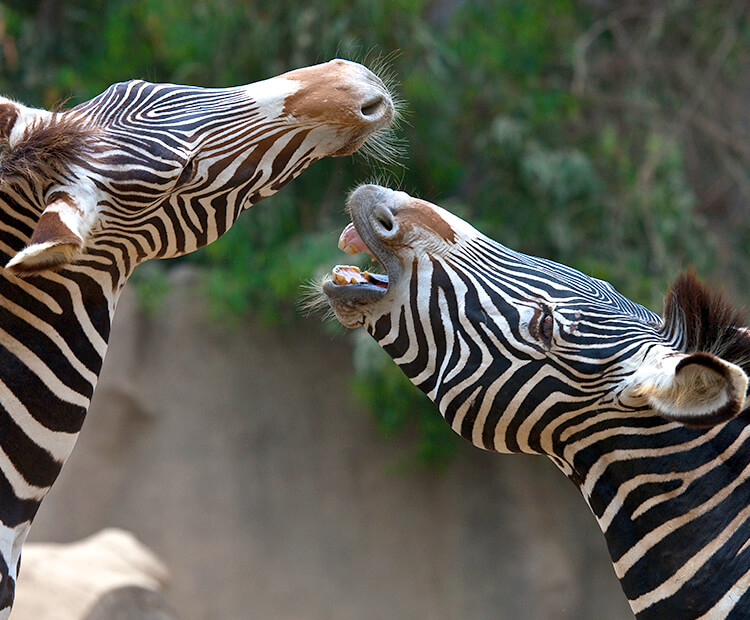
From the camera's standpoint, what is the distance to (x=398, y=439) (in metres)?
9.27

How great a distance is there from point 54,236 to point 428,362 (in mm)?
1059

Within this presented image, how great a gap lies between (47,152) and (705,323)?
1.84 metres

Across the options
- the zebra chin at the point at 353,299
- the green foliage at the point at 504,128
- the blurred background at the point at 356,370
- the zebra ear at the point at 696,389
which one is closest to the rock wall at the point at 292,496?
the blurred background at the point at 356,370

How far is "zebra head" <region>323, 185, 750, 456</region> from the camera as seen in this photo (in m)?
2.34

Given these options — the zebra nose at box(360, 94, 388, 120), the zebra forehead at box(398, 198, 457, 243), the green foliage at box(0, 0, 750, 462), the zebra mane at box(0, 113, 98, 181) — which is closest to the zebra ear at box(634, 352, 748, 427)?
the zebra forehead at box(398, 198, 457, 243)

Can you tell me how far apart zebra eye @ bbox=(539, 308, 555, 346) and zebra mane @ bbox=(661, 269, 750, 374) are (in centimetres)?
32

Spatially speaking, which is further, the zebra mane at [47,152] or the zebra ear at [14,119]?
the zebra ear at [14,119]

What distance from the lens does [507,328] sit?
2449mm

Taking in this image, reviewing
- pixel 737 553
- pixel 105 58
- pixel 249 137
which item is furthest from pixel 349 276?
pixel 105 58

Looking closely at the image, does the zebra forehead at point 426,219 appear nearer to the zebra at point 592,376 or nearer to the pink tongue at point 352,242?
the zebra at point 592,376

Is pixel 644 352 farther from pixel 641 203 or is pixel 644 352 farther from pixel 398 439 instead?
pixel 398 439

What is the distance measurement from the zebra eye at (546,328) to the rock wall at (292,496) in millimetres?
6827

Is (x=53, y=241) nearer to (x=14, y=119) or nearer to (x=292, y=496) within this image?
(x=14, y=119)

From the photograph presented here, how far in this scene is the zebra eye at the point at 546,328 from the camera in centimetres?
241
